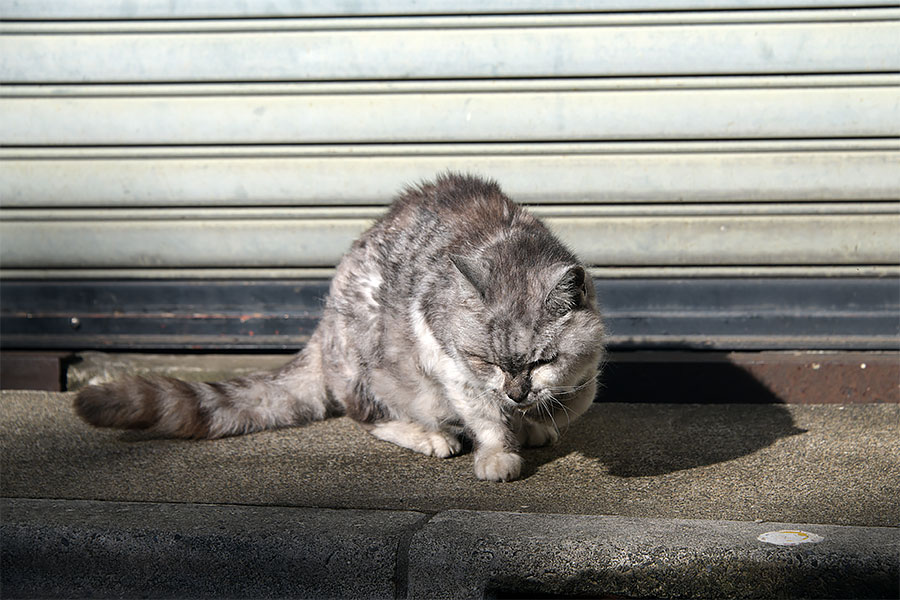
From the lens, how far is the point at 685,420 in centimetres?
389

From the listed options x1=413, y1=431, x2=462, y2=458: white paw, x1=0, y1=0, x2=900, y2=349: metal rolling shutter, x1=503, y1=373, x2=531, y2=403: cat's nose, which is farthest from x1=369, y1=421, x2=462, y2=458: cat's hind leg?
x1=0, y1=0, x2=900, y2=349: metal rolling shutter

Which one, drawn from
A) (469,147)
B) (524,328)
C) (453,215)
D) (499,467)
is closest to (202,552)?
(499,467)

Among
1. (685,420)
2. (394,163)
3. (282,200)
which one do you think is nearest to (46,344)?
(282,200)

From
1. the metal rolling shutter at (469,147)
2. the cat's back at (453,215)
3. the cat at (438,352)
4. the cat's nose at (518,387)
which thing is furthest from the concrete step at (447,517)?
the metal rolling shutter at (469,147)

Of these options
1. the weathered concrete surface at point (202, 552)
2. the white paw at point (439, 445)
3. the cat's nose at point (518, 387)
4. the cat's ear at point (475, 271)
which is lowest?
the weathered concrete surface at point (202, 552)

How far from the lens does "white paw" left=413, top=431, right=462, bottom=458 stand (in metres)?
3.42

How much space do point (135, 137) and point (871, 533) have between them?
3721mm

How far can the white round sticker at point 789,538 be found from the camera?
2405 mm

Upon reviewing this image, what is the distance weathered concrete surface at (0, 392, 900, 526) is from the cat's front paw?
1.5 inches

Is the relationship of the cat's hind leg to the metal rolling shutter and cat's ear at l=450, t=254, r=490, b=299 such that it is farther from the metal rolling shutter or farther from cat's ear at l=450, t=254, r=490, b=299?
the metal rolling shutter

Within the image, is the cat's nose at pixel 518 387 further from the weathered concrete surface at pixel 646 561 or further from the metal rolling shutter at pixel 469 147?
the metal rolling shutter at pixel 469 147

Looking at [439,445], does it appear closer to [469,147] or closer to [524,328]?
[524,328]

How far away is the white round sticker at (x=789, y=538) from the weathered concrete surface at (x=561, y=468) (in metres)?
0.19

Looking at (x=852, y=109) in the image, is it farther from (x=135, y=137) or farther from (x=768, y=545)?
(x=135, y=137)
